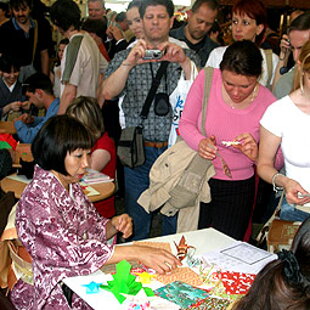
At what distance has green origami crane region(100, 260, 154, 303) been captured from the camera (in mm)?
1776

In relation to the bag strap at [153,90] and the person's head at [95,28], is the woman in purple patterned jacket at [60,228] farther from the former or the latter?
the person's head at [95,28]

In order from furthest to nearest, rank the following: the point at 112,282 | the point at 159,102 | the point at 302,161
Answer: the point at 159,102
the point at 302,161
the point at 112,282

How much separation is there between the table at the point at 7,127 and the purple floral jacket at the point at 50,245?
2.47m

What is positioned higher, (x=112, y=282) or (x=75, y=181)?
(x=75, y=181)

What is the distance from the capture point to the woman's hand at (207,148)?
2568mm

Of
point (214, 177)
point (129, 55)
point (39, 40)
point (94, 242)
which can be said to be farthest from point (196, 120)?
point (39, 40)

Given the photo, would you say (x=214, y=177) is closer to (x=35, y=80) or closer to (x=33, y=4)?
(x=35, y=80)

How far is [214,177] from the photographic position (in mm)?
2729

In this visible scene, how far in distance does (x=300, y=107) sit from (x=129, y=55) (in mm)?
1120

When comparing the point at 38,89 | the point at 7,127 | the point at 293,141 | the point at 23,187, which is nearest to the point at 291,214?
the point at 293,141

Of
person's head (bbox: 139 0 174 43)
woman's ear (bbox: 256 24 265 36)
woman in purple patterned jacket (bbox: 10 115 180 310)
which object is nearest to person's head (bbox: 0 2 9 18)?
person's head (bbox: 139 0 174 43)

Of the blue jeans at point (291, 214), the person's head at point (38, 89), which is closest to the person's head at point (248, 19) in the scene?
the blue jeans at point (291, 214)

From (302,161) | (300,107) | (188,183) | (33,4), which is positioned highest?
(33,4)

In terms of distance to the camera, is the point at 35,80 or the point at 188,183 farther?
the point at 35,80
